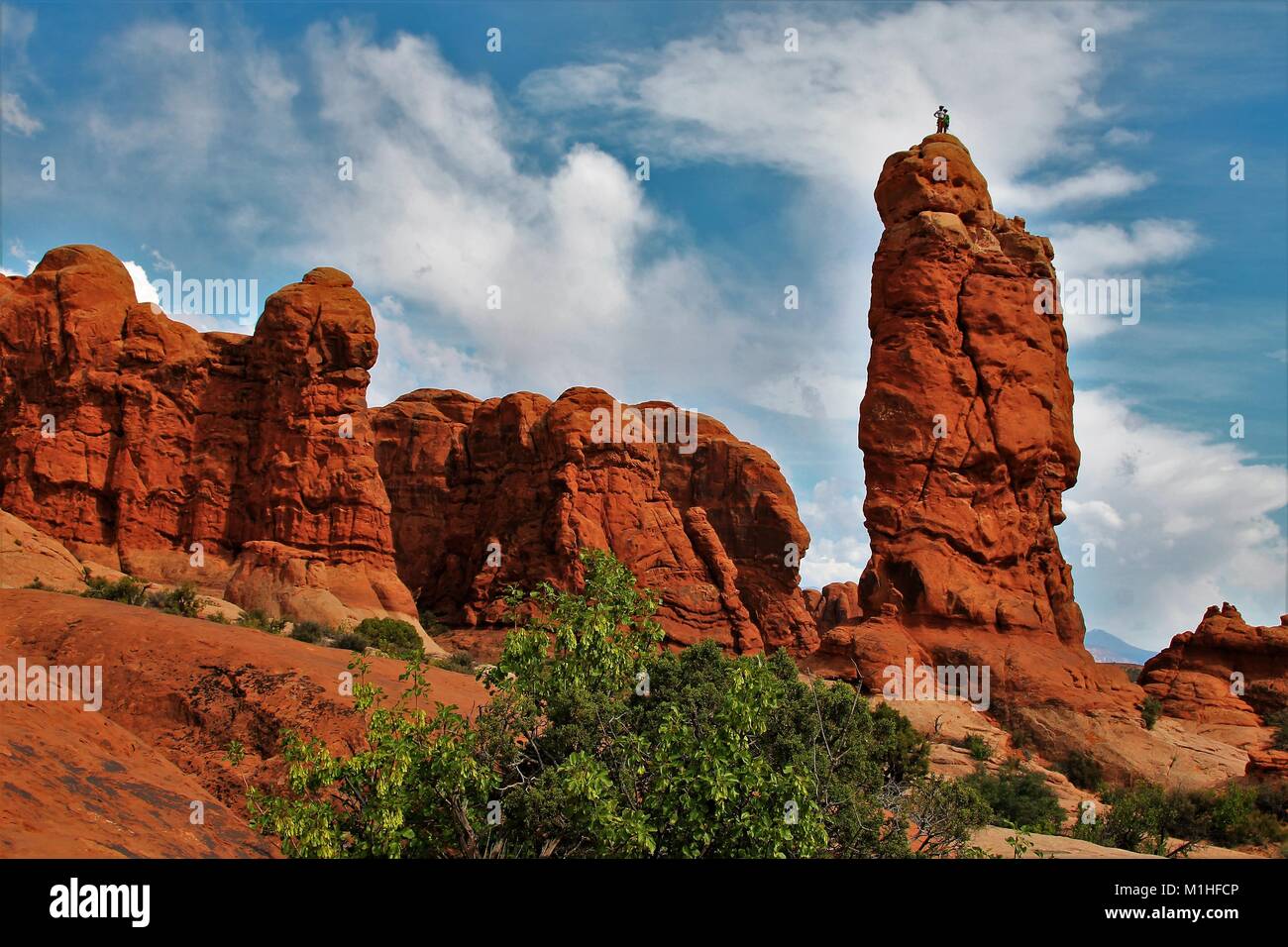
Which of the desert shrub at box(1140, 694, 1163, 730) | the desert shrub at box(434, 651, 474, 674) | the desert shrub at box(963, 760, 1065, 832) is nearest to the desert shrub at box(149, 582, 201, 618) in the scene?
the desert shrub at box(434, 651, 474, 674)

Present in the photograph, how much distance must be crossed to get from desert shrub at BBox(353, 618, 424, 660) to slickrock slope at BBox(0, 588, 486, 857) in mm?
11011

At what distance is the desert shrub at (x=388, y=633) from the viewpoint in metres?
33.3

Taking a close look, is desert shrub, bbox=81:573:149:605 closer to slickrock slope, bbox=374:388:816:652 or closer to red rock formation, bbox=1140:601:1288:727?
slickrock slope, bbox=374:388:816:652

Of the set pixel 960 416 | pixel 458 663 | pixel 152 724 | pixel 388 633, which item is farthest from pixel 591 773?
pixel 960 416

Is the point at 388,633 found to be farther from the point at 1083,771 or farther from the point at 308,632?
the point at 1083,771

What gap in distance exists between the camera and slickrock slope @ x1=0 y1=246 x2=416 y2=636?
40219mm

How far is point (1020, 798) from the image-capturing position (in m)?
24.5

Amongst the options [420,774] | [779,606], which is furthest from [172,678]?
[779,606]

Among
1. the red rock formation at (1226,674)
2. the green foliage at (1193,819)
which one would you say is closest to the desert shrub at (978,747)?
the green foliage at (1193,819)

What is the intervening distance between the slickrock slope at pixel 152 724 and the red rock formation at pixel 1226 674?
27.5 meters

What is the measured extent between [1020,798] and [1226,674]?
18823 mm

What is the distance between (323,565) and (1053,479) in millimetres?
27947

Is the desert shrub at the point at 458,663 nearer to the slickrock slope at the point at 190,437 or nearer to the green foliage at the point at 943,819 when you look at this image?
the slickrock slope at the point at 190,437

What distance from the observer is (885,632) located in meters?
34.0
